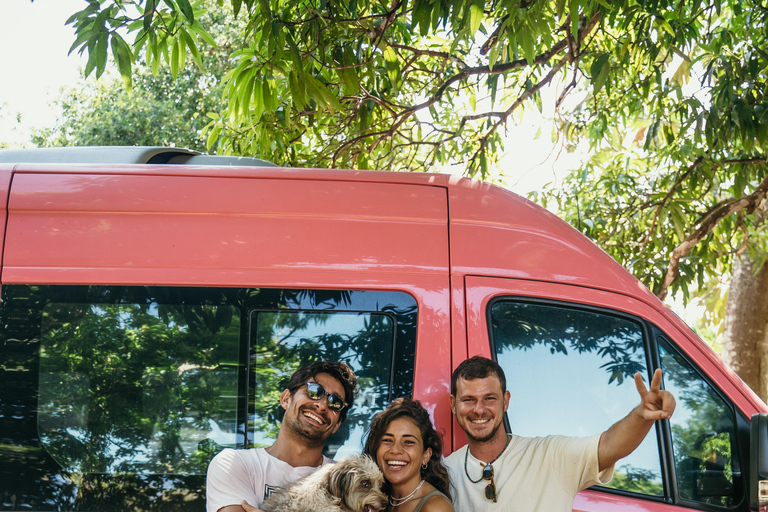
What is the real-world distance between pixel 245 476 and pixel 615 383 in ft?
5.06

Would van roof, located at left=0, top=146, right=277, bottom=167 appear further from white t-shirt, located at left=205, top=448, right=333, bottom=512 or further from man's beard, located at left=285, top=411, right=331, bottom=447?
white t-shirt, located at left=205, top=448, right=333, bottom=512

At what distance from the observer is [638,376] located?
2.40 metres

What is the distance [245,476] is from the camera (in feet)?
8.73

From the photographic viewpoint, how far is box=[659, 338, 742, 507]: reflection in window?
276cm

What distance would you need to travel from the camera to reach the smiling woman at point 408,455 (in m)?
2.56

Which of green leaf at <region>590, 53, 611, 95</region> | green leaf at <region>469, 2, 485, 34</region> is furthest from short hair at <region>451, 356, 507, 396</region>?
green leaf at <region>590, 53, 611, 95</region>

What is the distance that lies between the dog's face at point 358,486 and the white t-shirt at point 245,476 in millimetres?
263

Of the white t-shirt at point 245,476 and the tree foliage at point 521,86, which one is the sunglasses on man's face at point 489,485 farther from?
the tree foliage at point 521,86

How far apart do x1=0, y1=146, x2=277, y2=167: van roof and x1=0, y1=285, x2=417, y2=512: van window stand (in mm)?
843

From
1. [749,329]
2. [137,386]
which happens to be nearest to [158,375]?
[137,386]

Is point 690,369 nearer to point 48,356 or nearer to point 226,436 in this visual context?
point 226,436

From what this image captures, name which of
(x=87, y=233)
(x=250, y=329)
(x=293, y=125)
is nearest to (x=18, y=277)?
(x=87, y=233)

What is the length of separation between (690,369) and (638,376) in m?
0.62

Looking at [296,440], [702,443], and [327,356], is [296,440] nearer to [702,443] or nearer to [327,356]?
[327,356]
